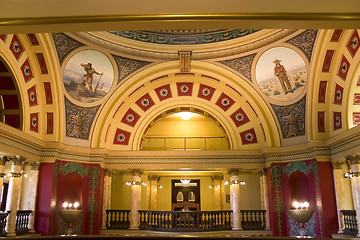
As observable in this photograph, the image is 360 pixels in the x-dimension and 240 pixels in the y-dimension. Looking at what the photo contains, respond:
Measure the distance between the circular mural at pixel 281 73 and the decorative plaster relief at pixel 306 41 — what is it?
0.42 metres

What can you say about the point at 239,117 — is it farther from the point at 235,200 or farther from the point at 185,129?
the point at 185,129

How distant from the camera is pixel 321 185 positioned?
1501 centimetres

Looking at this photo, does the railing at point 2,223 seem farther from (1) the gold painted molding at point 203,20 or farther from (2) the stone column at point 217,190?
(2) the stone column at point 217,190

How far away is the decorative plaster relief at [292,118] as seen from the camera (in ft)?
53.6

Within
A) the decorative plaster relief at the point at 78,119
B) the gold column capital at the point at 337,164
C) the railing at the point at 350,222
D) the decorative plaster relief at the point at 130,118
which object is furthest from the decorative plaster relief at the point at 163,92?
the railing at the point at 350,222

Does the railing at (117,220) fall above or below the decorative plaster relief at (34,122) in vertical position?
below

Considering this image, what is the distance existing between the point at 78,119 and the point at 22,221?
17.9 ft

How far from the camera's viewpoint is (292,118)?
54.9 feet

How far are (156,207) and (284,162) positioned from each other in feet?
33.5

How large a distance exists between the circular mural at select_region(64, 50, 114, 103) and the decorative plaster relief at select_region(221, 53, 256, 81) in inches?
242

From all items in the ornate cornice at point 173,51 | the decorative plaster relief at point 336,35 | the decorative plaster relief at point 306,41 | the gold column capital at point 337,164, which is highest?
the ornate cornice at point 173,51

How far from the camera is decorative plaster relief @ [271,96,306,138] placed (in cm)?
1634

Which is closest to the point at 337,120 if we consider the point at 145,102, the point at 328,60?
the point at 328,60

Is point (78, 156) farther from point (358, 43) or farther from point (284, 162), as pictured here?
point (358, 43)
